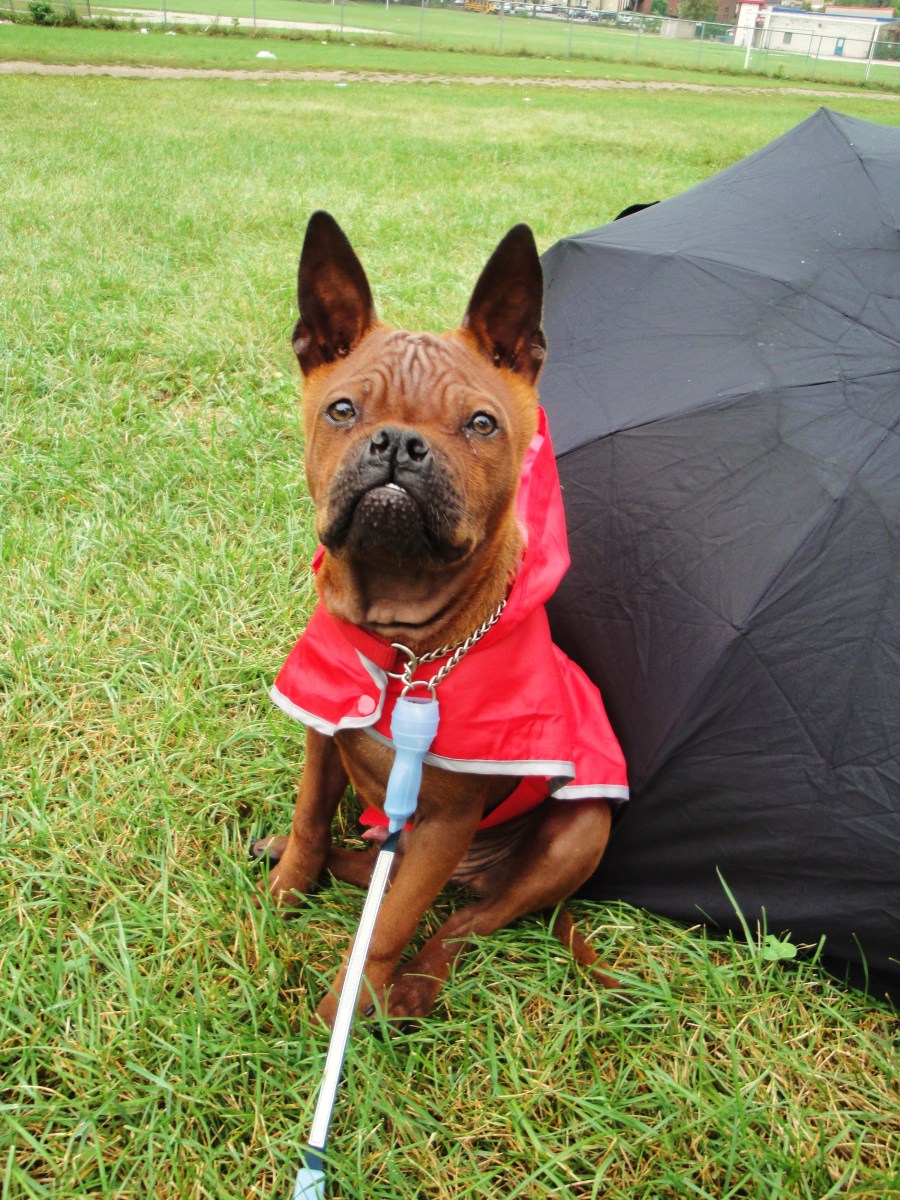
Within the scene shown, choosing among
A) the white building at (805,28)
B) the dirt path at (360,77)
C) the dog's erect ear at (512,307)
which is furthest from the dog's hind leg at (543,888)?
the white building at (805,28)

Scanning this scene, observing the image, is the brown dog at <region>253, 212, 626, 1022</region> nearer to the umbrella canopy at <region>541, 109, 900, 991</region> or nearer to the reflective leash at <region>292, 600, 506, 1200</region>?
the reflective leash at <region>292, 600, 506, 1200</region>

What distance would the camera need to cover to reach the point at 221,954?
6.74ft

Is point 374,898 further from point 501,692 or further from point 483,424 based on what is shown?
point 483,424

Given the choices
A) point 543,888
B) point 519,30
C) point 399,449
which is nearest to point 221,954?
point 543,888

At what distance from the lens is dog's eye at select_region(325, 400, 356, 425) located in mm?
1847

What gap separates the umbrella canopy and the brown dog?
0.27 meters

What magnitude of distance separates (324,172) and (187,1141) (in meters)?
8.65

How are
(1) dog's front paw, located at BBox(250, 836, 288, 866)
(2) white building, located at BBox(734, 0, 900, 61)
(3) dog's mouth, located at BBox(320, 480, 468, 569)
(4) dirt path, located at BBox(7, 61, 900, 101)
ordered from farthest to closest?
(2) white building, located at BBox(734, 0, 900, 61), (4) dirt path, located at BBox(7, 61, 900, 101), (1) dog's front paw, located at BBox(250, 836, 288, 866), (3) dog's mouth, located at BBox(320, 480, 468, 569)

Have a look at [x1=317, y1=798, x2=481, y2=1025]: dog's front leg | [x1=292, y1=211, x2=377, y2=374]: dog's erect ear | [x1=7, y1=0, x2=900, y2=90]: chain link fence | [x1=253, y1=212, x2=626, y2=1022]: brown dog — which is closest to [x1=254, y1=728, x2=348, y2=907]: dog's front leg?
[x1=253, y1=212, x2=626, y2=1022]: brown dog

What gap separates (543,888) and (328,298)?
143 centimetres

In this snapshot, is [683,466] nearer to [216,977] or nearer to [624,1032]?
[624,1032]

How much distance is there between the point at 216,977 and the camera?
6.70 feet

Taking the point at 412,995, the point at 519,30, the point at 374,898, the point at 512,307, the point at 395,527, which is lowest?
the point at 412,995

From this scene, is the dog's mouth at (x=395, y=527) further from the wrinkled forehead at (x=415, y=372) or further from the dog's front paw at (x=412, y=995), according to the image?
the dog's front paw at (x=412, y=995)
